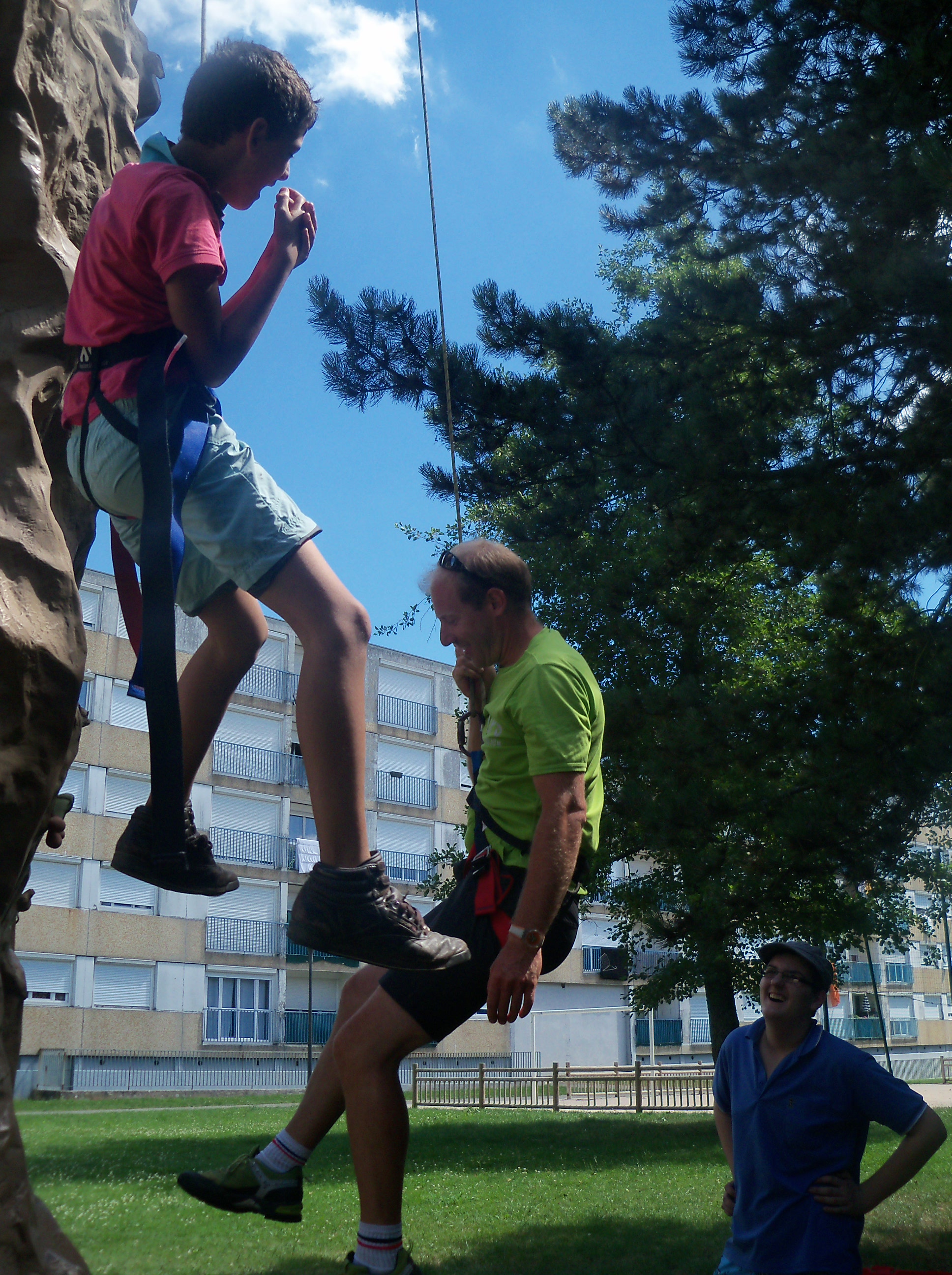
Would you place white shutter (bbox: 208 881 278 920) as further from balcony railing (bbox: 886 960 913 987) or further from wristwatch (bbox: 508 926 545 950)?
wristwatch (bbox: 508 926 545 950)

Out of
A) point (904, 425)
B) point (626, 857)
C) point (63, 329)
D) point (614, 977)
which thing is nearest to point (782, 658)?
point (626, 857)

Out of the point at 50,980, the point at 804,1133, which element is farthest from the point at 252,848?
the point at 804,1133

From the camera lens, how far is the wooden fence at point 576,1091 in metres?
26.1

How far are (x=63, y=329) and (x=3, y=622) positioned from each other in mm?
1131

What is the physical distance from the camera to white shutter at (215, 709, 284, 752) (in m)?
39.7

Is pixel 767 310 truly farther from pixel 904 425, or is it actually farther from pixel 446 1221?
pixel 446 1221

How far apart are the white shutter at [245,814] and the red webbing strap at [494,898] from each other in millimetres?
36348

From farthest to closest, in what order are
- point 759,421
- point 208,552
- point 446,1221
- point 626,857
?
point 626,857, point 446,1221, point 759,421, point 208,552

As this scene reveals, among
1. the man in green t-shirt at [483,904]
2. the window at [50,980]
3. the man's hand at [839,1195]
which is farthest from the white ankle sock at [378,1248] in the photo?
the window at [50,980]

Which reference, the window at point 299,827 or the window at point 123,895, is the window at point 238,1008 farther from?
the window at point 299,827

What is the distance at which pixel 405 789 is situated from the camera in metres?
44.7

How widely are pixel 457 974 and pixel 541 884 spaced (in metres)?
0.38

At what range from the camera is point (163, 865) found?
10.1 feet

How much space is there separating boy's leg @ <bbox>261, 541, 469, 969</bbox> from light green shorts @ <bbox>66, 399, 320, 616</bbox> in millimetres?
54
